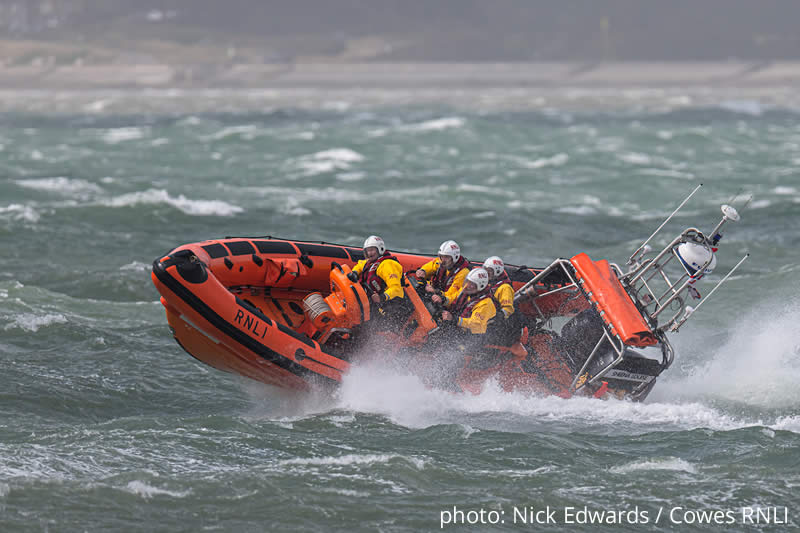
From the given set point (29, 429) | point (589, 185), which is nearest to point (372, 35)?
point (589, 185)

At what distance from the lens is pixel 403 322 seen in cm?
952

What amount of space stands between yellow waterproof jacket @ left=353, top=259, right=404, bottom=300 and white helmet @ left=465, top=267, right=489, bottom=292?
2.00ft

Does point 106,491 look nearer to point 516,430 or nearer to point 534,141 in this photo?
point 516,430

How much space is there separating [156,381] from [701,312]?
678 centimetres

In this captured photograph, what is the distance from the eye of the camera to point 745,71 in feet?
203

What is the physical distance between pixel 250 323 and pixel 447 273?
78.8 inches

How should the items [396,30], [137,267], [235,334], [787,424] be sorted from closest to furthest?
[235,334], [787,424], [137,267], [396,30]

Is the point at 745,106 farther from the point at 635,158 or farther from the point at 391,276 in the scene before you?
the point at 391,276

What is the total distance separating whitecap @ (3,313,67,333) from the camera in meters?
11.1


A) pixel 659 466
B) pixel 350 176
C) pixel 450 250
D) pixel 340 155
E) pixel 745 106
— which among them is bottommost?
pixel 659 466

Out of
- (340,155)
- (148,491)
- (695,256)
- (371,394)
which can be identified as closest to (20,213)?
(371,394)

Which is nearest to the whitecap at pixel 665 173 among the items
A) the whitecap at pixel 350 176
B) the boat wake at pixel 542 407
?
the whitecap at pixel 350 176

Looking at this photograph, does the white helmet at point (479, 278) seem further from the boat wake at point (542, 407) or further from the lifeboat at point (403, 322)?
the boat wake at point (542, 407)

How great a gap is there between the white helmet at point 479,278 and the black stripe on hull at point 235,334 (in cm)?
148
